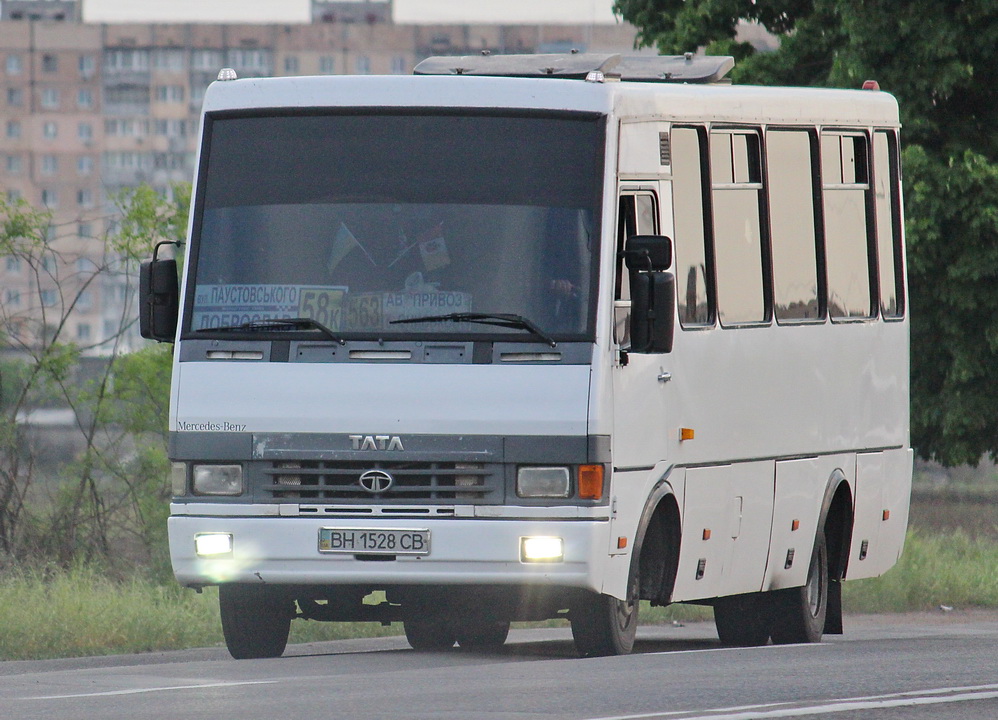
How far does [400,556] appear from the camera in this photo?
34.9ft

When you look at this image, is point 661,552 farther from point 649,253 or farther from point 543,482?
point 649,253

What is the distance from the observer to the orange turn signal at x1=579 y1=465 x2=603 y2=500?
10547 mm

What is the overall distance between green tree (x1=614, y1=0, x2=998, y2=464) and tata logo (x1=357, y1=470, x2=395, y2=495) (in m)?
12.6

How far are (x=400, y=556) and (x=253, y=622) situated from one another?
59.5 inches

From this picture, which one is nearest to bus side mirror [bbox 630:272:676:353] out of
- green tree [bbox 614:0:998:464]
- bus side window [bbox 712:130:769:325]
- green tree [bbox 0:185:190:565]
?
bus side window [bbox 712:130:769:325]

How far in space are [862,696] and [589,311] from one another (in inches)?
95.9

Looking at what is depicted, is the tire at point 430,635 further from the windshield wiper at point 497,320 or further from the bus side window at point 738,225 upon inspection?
the windshield wiper at point 497,320

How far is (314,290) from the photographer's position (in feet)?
35.5

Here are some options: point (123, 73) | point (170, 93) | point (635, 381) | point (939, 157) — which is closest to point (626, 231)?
point (635, 381)

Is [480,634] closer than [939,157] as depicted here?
Yes

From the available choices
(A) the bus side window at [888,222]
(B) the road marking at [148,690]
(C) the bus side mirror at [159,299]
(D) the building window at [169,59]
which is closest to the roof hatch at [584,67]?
(A) the bus side window at [888,222]

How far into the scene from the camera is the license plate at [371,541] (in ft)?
34.8

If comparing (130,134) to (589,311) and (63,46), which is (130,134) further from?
(589,311)

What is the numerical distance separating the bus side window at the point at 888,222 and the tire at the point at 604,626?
3.72 m
